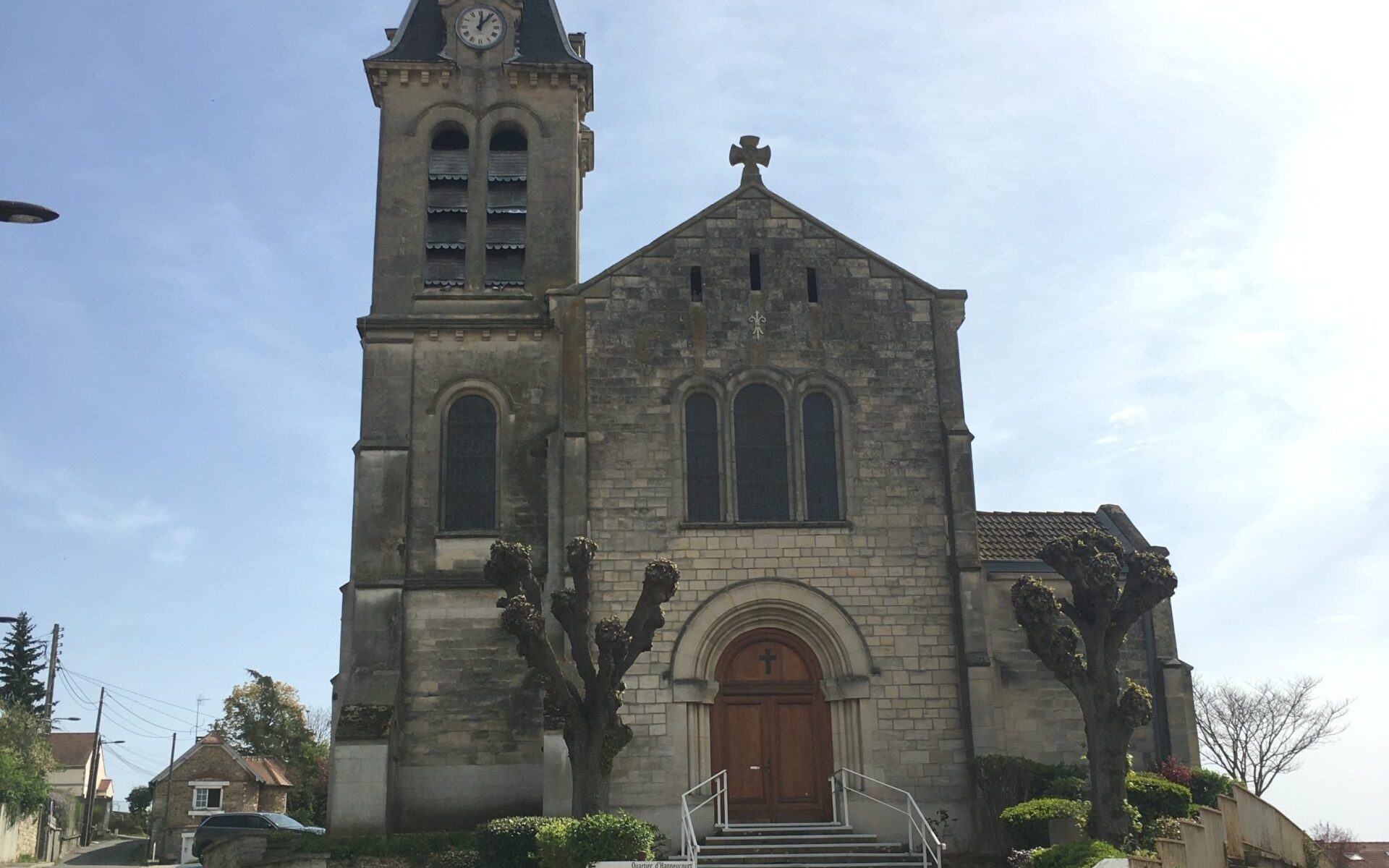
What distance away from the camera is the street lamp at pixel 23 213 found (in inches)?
489

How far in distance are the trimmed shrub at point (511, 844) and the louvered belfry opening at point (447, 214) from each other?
35.7 ft

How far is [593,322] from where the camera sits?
2317cm

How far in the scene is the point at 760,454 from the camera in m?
22.7

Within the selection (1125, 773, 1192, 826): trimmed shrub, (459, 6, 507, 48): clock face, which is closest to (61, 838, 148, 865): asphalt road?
(459, 6, 507, 48): clock face

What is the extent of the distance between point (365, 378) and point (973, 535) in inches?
430

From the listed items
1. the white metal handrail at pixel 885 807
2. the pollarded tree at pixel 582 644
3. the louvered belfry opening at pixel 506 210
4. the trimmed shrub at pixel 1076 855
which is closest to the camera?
the trimmed shrub at pixel 1076 855

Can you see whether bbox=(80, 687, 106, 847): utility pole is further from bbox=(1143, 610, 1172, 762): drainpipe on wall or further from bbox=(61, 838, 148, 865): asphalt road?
bbox=(1143, 610, 1172, 762): drainpipe on wall

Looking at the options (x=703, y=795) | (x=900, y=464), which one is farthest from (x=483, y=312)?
(x=703, y=795)

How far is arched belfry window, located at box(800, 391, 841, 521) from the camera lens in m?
22.5

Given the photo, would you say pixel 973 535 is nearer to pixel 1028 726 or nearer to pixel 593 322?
pixel 1028 726

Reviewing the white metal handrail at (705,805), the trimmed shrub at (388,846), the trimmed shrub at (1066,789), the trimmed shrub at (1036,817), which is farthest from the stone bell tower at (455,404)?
the trimmed shrub at (1066,789)

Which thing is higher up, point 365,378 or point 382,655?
point 365,378

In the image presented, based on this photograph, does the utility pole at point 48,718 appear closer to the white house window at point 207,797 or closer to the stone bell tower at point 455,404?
the white house window at point 207,797

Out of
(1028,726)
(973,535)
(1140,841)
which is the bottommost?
(1140,841)
